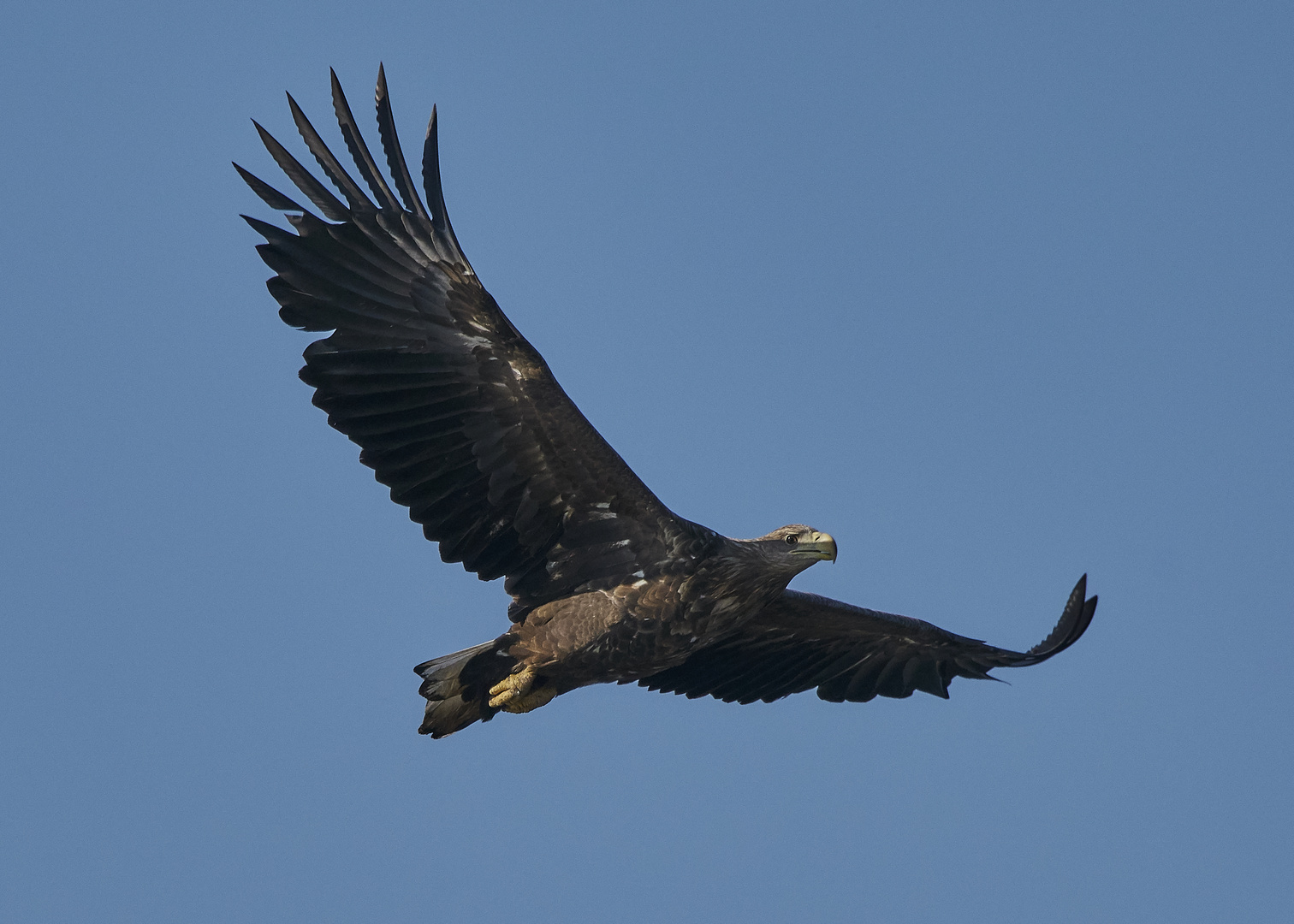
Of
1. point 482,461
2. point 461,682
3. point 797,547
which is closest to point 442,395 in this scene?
point 482,461

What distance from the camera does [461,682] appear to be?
34.7 feet

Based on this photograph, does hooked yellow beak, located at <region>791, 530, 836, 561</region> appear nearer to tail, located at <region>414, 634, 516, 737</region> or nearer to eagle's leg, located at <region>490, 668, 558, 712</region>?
eagle's leg, located at <region>490, 668, 558, 712</region>

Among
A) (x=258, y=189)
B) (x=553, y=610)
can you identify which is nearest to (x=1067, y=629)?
(x=553, y=610)

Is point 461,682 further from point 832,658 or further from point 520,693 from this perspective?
point 832,658

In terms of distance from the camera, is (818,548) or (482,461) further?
(818,548)

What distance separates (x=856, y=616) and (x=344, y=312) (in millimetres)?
4279

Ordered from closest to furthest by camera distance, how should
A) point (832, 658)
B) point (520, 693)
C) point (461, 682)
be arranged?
point (520, 693), point (461, 682), point (832, 658)

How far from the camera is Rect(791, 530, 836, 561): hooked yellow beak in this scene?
10.5m

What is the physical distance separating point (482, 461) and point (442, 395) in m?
0.47

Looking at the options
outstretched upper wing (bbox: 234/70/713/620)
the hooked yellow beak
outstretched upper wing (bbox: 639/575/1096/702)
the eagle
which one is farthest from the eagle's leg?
the hooked yellow beak

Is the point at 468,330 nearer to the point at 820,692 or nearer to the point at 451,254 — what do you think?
the point at 451,254

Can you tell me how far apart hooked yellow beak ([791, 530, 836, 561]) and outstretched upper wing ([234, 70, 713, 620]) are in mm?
654

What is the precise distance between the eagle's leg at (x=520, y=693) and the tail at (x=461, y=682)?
0.26ft

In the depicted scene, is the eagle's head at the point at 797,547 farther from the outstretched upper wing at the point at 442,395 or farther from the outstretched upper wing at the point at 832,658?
the outstretched upper wing at the point at 832,658
